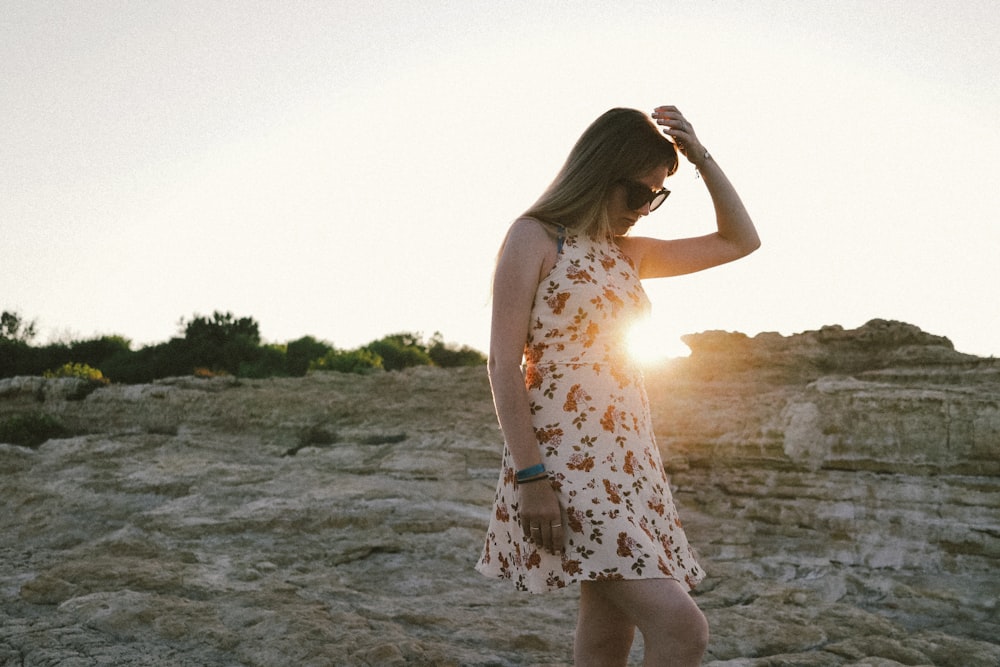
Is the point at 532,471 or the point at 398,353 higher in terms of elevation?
the point at 398,353

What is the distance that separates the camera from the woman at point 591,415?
2.25m

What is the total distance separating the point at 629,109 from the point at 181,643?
3.25 metres

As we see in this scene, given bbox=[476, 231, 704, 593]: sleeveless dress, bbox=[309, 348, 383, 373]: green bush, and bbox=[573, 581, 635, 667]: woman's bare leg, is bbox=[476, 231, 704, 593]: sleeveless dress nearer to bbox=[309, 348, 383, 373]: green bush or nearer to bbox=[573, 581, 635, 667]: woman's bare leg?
bbox=[573, 581, 635, 667]: woman's bare leg

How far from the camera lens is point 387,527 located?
6.65 meters

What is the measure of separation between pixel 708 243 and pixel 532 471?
1.31m

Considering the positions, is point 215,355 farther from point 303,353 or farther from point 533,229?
point 533,229

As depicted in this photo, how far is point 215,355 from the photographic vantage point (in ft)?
80.8

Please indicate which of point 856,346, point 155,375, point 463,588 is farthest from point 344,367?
point 463,588

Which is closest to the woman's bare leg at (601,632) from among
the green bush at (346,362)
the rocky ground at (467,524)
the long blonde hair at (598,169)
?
the long blonde hair at (598,169)

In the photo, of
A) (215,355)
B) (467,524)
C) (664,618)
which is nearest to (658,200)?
(664,618)

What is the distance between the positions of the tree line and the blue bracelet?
1887 cm

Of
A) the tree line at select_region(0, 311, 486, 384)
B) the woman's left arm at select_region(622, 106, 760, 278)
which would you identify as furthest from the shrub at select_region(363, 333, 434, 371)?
the woman's left arm at select_region(622, 106, 760, 278)

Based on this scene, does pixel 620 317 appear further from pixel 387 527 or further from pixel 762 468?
pixel 762 468

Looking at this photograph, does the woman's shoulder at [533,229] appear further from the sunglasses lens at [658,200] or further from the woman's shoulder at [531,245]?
the sunglasses lens at [658,200]
